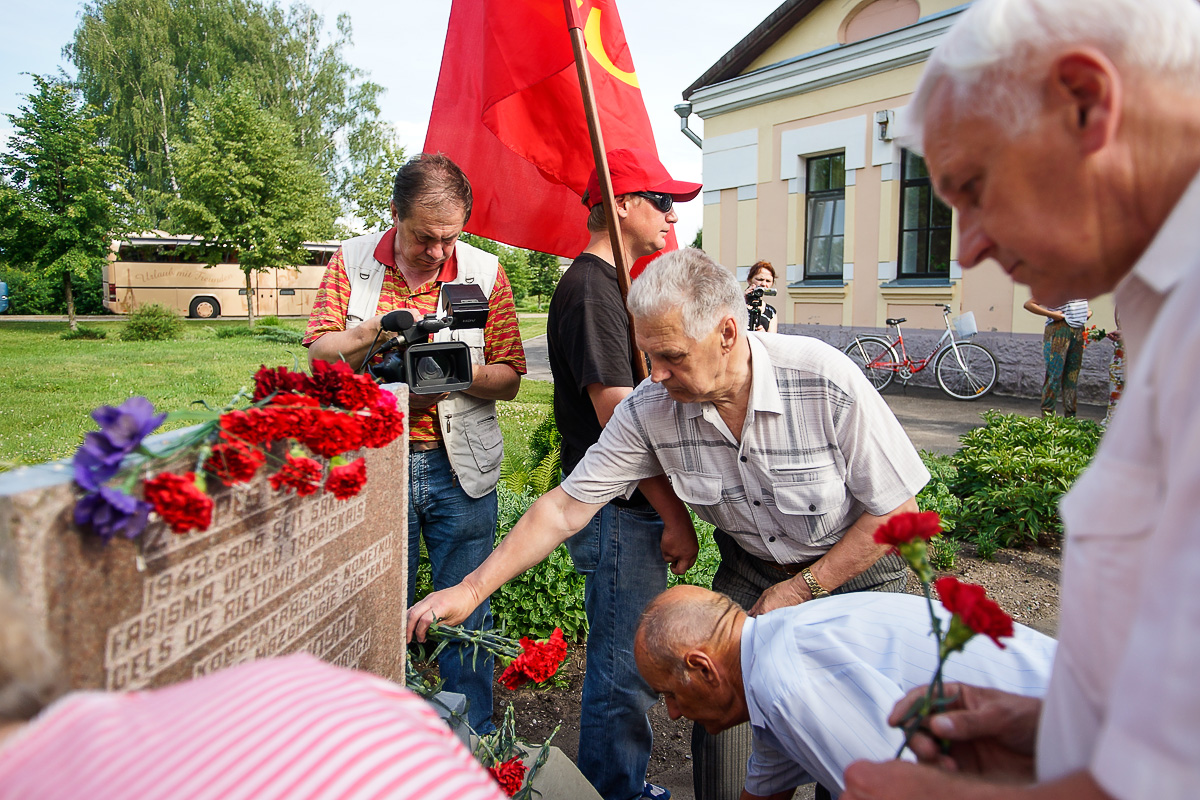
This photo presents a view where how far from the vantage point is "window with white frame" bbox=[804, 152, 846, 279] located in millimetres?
11781

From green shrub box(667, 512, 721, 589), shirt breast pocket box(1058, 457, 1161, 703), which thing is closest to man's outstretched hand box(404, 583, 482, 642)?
shirt breast pocket box(1058, 457, 1161, 703)

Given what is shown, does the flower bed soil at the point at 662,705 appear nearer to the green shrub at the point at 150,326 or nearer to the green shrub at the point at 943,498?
the green shrub at the point at 943,498

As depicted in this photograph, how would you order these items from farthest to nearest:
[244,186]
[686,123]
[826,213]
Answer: [244,186], [686,123], [826,213]

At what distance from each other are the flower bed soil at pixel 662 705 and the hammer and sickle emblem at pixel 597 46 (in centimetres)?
257

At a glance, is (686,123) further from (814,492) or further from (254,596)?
(254,596)

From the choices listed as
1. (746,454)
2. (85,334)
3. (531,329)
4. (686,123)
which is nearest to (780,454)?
(746,454)

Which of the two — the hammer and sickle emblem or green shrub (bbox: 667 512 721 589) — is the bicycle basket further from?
the hammer and sickle emblem

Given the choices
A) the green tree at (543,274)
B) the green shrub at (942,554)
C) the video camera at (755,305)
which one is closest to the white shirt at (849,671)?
the green shrub at (942,554)

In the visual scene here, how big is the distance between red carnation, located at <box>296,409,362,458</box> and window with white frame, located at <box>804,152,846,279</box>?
11249 mm

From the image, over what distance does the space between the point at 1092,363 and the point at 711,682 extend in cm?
948

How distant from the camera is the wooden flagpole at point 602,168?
264 centimetres

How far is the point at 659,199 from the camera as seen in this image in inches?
110

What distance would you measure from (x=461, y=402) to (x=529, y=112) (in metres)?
1.29

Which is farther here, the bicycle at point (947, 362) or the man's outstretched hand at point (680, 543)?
the bicycle at point (947, 362)
